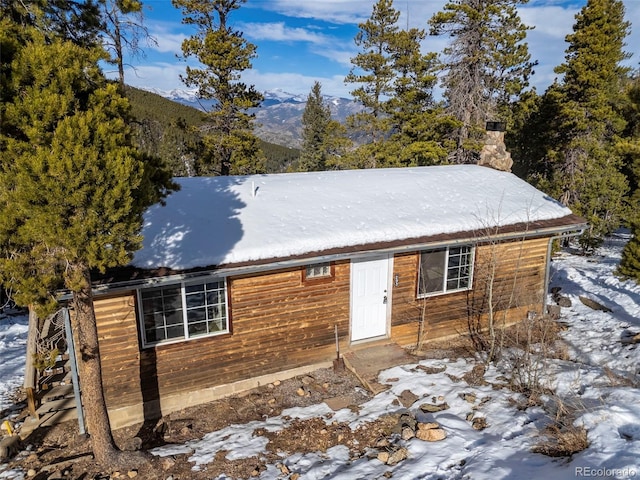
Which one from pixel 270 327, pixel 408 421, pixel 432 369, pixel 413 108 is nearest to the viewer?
pixel 408 421

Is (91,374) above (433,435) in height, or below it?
above

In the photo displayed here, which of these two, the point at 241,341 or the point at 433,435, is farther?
the point at 241,341

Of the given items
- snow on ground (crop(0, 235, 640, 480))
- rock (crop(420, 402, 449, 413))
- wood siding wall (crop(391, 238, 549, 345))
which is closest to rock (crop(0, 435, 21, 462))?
snow on ground (crop(0, 235, 640, 480))

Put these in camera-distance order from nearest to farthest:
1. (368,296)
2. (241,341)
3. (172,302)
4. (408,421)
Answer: (408,421) → (172,302) → (241,341) → (368,296)

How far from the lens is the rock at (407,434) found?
6136 millimetres

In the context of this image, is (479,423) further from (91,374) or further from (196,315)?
(91,374)

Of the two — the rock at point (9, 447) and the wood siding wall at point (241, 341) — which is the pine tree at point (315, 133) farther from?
the rock at point (9, 447)

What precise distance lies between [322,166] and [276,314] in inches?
1580

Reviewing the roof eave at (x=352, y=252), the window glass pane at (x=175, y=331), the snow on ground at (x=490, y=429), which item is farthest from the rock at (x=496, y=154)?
the window glass pane at (x=175, y=331)

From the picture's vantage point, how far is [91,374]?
5938 millimetres

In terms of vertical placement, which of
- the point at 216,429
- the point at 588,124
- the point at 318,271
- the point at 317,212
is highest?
the point at 588,124

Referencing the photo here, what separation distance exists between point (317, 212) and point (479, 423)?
16.8 ft

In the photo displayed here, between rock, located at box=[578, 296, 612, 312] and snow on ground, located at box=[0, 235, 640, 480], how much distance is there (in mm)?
1694

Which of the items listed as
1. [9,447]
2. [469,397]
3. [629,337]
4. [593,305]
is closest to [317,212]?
[469,397]
